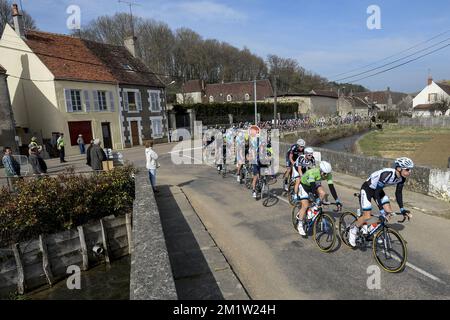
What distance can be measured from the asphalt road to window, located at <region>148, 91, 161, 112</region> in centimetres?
2424

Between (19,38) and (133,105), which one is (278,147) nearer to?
(133,105)

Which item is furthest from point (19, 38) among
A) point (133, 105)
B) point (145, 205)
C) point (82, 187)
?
point (145, 205)

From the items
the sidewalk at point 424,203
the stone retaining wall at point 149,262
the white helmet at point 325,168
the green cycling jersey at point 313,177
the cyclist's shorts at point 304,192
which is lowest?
the sidewalk at point 424,203

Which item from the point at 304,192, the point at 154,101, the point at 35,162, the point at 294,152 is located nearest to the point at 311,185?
the point at 304,192

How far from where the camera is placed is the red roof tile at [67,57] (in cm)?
2433

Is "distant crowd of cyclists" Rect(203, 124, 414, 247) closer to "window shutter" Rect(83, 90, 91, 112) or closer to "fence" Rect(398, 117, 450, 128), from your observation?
"window shutter" Rect(83, 90, 91, 112)

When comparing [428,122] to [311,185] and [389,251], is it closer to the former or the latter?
[311,185]

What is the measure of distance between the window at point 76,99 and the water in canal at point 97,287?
746 inches

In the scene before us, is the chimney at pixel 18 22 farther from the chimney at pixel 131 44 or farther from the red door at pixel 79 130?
the chimney at pixel 131 44

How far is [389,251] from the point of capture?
5.66m

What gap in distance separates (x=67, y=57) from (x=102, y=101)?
14.6 feet

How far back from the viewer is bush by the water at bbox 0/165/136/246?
8.35 metres

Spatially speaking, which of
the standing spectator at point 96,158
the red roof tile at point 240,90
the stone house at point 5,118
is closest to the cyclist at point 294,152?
the standing spectator at point 96,158

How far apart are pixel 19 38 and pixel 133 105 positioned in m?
9.93
